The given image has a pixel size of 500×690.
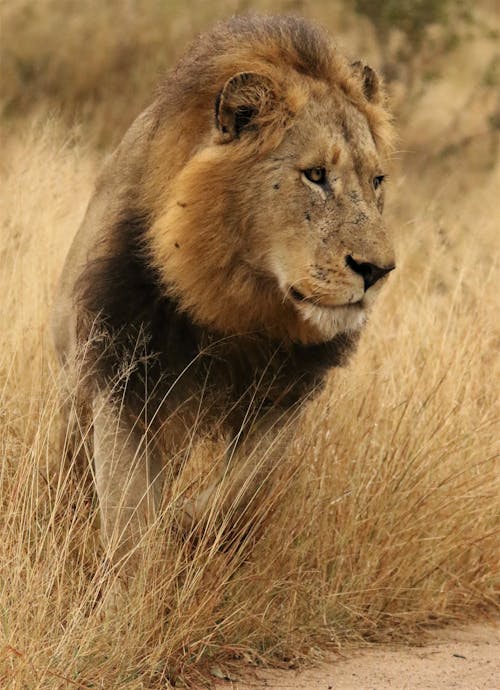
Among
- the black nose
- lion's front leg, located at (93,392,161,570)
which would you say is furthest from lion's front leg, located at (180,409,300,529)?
the black nose

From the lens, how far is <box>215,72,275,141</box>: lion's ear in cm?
452

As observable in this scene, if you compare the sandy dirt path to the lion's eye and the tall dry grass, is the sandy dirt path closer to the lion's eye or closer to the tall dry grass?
the tall dry grass

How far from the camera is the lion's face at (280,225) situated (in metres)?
4.33

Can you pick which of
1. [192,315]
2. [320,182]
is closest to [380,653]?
[192,315]

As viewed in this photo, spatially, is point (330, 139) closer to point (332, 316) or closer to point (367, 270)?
point (367, 270)

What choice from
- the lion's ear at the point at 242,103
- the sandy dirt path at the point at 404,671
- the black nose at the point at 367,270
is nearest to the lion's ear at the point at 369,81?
the lion's ear at the point at 242,103

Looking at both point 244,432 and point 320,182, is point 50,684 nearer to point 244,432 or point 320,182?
point 244,432

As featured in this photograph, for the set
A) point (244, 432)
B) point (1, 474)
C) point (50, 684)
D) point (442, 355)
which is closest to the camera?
point (50, 684)

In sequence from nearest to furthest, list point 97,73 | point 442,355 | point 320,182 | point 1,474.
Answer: point 320,182 < point 1,474 < point 442,355 < point 97,73

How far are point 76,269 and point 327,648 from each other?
5.94 ft

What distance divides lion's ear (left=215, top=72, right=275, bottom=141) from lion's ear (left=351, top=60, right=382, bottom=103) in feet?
1.84

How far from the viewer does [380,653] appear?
5266 mm

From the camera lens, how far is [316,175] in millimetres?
4457

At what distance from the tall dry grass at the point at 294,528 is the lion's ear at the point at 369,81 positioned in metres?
1.37
